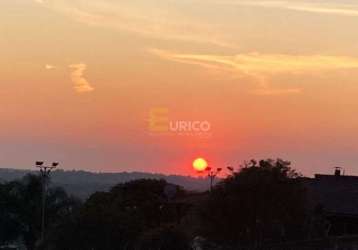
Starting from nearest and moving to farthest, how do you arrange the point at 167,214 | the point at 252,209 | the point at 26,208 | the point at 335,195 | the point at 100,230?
the point at 252,209 < the point at 335,195 < the point at 100,230 < the point at 167,214 < the point at 26,208

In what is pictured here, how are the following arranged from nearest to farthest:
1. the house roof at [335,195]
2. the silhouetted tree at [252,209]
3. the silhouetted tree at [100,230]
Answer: the silhouetted tree at [252,209] → the house roof at [335,195] → the silhouetted tree at [100,230]

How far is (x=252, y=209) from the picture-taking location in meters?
33.8

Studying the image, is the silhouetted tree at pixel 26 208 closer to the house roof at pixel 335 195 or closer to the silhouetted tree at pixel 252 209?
the house roof at pixel 335 195

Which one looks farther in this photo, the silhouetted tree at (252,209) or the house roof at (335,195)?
the house roof at (335,195)

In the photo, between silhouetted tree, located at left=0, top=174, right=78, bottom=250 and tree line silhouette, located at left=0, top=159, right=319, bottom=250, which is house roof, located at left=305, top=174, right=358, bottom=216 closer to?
tree line silhouette, located at left=0, top=159, right=319, bottom=250

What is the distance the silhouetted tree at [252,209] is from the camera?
111 feet

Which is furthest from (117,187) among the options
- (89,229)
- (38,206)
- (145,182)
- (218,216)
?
(218,216)

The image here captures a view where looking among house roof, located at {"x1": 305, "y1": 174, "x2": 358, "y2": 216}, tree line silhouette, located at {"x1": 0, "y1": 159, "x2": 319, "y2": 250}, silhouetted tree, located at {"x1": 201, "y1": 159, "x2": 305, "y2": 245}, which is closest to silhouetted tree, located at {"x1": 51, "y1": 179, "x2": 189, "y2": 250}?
tree line silhouette, located at {"x1": 0, "y1": 159, "x2": 319, "y2": 250}

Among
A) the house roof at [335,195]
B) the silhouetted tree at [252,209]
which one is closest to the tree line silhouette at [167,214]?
the silhouetted tree at [252,209]

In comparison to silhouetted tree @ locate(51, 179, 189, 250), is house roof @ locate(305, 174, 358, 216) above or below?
above

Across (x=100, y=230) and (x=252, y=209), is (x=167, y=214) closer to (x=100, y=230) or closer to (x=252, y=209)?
(x=100, y=230)

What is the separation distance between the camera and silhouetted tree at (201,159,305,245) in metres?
33.9

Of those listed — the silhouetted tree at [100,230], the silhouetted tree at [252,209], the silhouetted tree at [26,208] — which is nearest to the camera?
the silhouetted tree at [252,209]

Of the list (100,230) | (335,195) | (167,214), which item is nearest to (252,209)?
(335,195)
